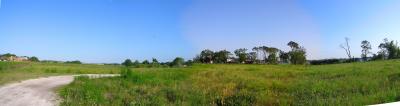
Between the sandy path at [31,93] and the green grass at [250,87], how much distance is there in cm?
41

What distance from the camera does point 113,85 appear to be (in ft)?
42.9

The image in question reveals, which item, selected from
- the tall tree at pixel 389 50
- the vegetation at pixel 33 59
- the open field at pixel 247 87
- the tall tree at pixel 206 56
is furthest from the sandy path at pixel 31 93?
the tall tree at pixel 389 50

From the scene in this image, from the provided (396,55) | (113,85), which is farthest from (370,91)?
(396,55)

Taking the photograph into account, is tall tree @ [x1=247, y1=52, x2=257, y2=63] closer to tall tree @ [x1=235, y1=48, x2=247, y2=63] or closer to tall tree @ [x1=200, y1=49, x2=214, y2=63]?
tall tree @ [x1=235, y1=48, x2=247, y2=63]

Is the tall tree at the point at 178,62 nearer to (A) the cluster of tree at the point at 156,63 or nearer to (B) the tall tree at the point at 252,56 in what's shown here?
(A) the cluster of tree at the point at 156,63

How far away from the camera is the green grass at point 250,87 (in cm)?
882

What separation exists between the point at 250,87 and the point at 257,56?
3.38ft

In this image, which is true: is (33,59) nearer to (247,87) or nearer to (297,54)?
(247,87)

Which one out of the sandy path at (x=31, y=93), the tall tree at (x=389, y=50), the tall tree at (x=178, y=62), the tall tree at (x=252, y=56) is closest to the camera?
the tall tree at (x=252, y=56)

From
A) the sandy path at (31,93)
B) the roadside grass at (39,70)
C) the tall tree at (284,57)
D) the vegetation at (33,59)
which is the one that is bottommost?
the sandy path at (31,93)

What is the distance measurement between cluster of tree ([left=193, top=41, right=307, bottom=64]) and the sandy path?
349 cm

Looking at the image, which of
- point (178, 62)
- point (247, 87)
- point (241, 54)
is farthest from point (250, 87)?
point (178, 62)

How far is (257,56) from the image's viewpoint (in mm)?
9836

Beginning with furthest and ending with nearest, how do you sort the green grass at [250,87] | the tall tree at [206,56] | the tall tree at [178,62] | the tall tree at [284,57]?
the tall tree at [178,62] → the tall tree at [206,56] → the tall tree at [284,57] → the green grass at [250,87]
